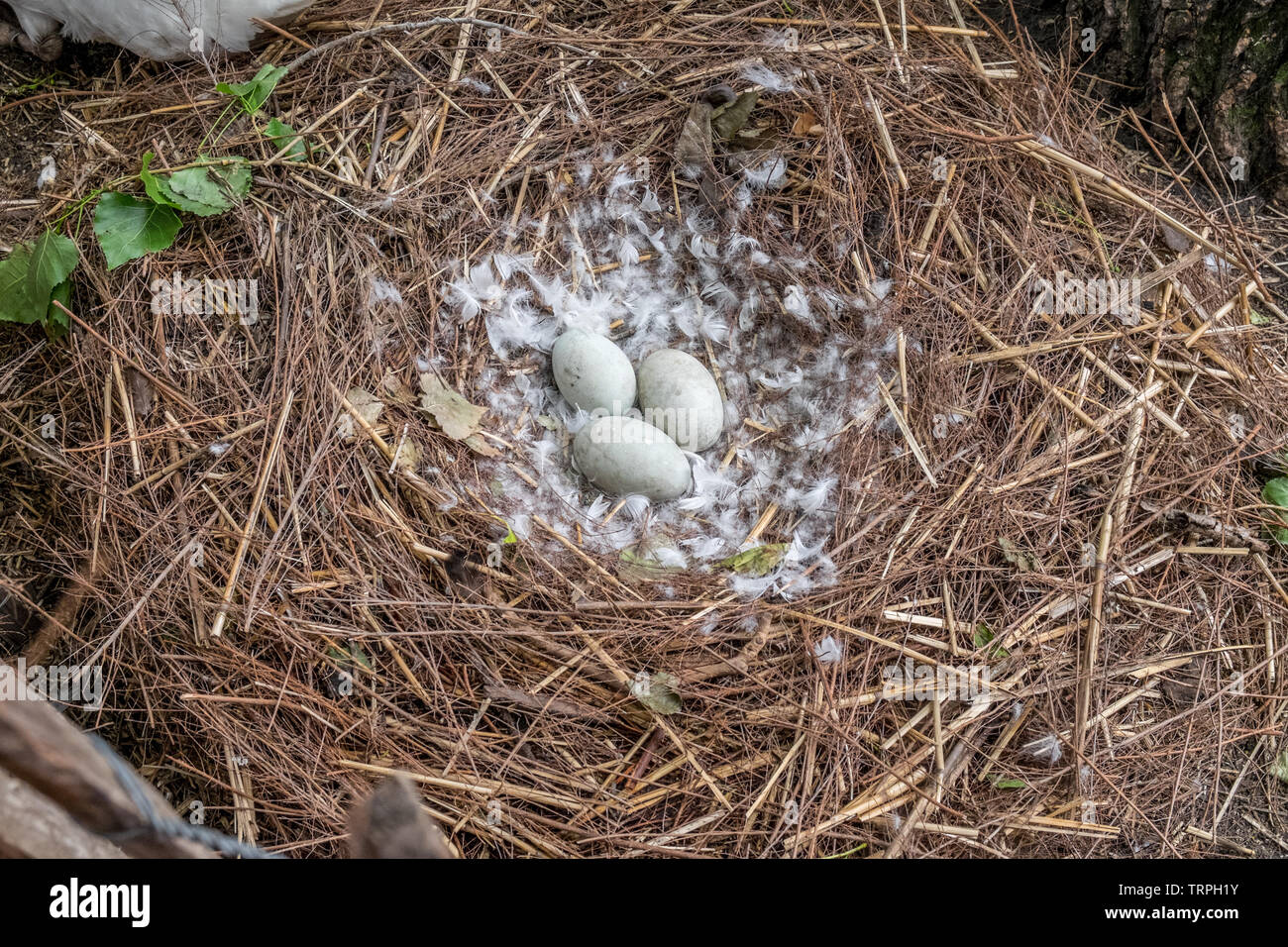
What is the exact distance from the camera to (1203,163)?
258cm

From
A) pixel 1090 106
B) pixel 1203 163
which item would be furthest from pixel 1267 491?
pixel 1090 106

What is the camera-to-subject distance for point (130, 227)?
202 centimetres

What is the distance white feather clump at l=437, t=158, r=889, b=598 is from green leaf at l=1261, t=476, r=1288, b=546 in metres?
1.02

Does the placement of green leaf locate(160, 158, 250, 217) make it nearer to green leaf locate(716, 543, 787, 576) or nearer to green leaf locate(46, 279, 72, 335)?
green leaf locate(46, 279, 72, 335)

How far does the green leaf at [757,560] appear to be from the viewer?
211cm

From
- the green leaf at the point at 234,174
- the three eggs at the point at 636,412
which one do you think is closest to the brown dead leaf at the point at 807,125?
the three eggs at the point at 636,412

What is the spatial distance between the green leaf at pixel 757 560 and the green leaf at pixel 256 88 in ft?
5.47

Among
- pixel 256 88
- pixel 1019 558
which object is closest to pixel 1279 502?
pixel 1019 558

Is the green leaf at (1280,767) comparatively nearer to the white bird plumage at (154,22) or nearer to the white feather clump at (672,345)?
the white feather clump at (672,345)

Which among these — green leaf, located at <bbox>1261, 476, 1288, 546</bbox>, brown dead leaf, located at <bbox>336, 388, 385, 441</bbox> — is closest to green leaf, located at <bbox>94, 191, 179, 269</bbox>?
brown dead leaf, located at <bbox>336, 388, 385, 441</bbox>

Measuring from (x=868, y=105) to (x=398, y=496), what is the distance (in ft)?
5.49

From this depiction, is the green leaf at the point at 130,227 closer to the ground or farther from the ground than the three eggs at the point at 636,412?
farther from the ground

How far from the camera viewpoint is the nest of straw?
1796 millimetres

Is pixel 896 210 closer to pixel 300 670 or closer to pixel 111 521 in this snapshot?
pixel 300 670
